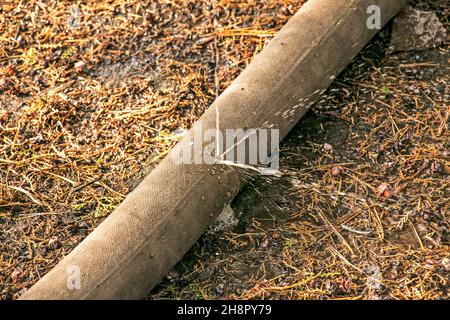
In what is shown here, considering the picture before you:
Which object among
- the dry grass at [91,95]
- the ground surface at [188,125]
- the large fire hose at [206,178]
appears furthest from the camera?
the dry grass at [91,95]

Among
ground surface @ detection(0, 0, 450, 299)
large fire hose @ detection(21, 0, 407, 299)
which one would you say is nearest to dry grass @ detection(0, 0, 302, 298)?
ground surface @ detection(0, 0, 450, 299)

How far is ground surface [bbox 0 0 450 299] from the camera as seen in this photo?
10.2 ft

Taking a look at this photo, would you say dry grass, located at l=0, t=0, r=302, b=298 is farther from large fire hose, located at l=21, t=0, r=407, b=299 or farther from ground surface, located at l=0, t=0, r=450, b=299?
large fire hose, located at l=21, t=0, r=407, b=299

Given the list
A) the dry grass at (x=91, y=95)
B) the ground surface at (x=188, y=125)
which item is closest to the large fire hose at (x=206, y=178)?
the ground surface at (x=188, y=125)

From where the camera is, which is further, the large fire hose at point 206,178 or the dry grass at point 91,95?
the dry grass at point 91,95

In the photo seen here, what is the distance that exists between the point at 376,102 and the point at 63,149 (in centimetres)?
187

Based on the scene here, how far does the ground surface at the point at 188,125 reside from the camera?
3.12m

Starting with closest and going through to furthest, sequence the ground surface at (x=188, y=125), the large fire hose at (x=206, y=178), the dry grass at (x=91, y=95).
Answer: the large fire hose at (x=206, y=178) < the ground surface at (x=188, y=125) < the dry grass at (x=91, y=95)

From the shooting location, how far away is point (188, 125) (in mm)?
3754

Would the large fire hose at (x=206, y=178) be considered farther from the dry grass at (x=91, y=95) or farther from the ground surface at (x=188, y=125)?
the dry grass at (x=91, y=95)

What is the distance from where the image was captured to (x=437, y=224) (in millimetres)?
3188

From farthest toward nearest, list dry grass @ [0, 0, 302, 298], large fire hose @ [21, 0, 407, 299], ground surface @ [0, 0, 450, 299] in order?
dry grass @ [0, 0, 302, 298] < ground surface @ [0, 0, 450, 299] < large fire hose @ [21, 0, 407, 299]
